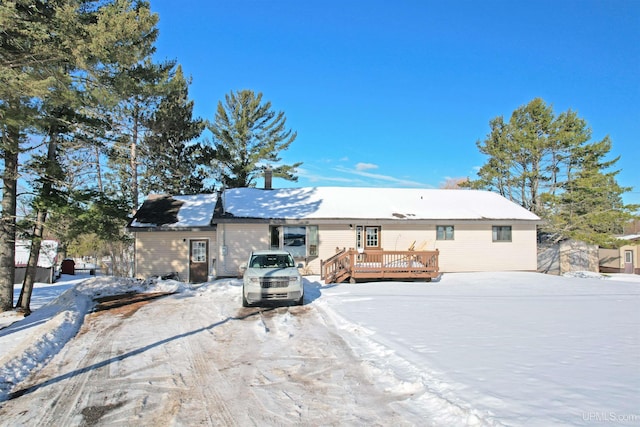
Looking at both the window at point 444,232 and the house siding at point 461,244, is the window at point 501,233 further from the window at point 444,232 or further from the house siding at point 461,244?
the window at point 444,232

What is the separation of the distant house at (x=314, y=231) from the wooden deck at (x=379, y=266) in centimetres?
196

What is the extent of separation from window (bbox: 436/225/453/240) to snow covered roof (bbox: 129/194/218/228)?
38.8 ft

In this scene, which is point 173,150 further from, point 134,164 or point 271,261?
point 271,261

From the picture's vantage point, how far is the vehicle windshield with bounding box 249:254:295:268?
11.9m

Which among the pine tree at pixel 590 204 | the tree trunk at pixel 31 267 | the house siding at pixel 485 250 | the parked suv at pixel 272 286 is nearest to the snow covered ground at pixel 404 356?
the parked suv at pixel 272 286

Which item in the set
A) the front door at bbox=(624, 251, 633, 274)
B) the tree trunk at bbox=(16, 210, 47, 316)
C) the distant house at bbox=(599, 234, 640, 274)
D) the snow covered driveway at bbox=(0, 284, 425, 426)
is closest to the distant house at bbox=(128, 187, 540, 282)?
the tree trunk at bbox=(16, 210, 47, 316)

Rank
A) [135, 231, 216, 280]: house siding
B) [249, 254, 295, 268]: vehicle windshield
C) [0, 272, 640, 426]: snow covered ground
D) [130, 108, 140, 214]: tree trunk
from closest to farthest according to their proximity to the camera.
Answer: [0, 272, 640, 426]: snow covered ground
[249, 254, 295, 268]: vehicle windshield
[135, 231, 216, 280]: house siding
[130, 108, 140, 214]: tree trunk

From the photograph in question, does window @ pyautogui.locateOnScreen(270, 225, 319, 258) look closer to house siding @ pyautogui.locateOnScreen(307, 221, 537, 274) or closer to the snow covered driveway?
house siding @ pyautogui.locateOnScreen(307, 221, 537, 274)

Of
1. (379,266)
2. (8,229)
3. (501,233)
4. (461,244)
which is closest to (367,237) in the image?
(379,266)

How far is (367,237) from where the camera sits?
66.0 ft

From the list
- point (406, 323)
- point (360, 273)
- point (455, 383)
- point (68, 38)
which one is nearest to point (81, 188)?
point (68, 38)

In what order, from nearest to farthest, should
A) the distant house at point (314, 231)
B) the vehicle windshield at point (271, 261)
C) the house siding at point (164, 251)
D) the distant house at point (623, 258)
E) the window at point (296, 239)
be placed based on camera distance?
the vehicle windshield at point (271, 261), the distant house at point (314, 231), the window at point (296, 239), the house siding at point (164, 251), the distant house at point (623, 258)

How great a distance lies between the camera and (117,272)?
29562mm

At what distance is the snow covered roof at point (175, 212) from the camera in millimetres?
19531
